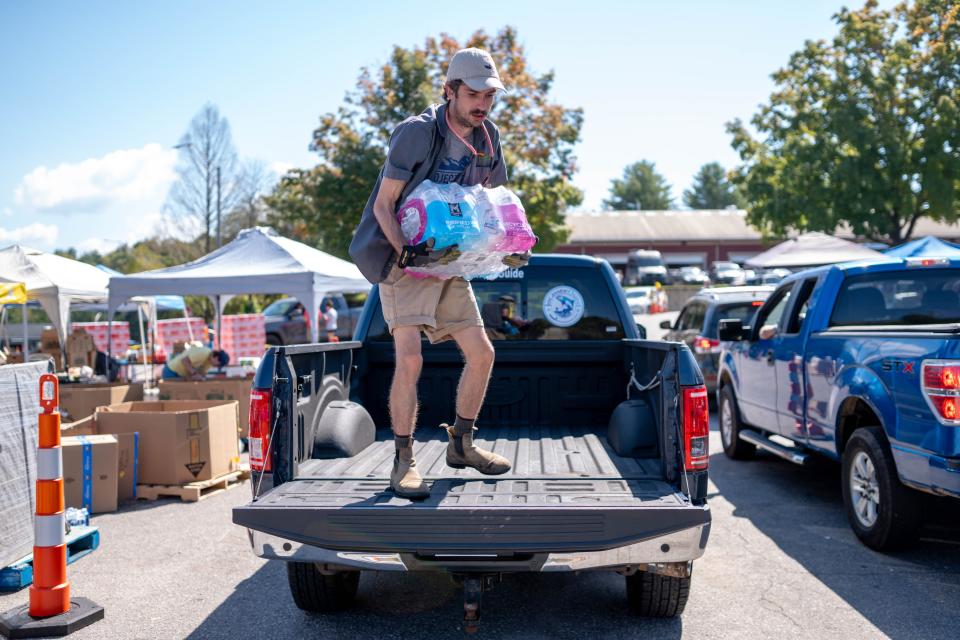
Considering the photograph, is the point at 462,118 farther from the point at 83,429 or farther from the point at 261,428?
the point at 83,429

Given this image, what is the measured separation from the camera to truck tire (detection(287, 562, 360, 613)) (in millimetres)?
4164

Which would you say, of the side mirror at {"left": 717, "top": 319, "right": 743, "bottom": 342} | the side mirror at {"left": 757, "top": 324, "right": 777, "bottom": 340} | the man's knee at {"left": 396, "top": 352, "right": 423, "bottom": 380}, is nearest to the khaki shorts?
the man's knee at {"left": 396, "top": 352, "right": 423, "bottom": 380}

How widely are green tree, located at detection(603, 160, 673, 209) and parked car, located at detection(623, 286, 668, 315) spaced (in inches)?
3077

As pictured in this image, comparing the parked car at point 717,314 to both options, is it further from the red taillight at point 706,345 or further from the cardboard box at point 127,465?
the cardboard box at point 127,465

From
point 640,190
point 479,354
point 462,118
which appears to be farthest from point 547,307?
point 640,190

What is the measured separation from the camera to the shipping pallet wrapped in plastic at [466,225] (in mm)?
3646

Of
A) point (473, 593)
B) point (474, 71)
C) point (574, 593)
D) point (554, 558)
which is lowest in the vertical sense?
point (574, 593)

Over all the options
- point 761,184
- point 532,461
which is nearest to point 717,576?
point 532,461

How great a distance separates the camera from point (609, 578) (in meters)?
4.93

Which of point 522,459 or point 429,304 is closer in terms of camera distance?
point 429,304

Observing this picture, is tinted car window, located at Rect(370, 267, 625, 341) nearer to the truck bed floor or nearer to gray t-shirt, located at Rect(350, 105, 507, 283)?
the truck bed floor

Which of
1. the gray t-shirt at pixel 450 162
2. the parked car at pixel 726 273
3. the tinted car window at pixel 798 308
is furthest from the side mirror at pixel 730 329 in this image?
the parked car at pixel 726 273

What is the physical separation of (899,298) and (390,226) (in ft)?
14.4

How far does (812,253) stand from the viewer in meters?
21.9
